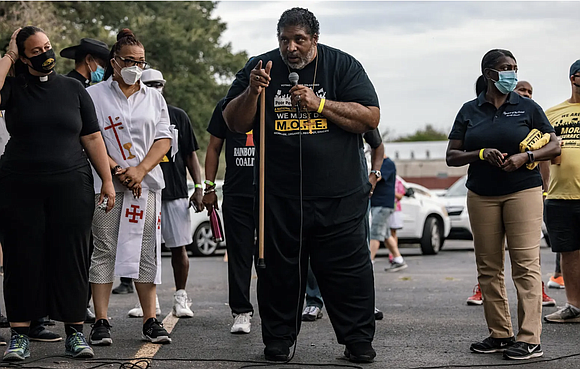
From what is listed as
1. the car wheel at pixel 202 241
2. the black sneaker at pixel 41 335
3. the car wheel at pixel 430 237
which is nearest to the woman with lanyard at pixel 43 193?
the black sneaker at pixel 41 335

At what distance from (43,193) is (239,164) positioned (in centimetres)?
201

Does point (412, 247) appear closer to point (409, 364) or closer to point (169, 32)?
point (169, 32)

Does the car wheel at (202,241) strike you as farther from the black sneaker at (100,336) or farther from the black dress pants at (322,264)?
the black dress pants at (322,264)

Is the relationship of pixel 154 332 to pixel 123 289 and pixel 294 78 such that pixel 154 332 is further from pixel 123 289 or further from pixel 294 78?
pixel 123 289

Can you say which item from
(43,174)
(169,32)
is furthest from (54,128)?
(169,32)

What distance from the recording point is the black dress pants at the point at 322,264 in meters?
6.02

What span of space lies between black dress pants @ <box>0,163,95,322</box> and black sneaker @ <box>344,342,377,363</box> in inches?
72.8

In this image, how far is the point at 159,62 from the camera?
103 feet

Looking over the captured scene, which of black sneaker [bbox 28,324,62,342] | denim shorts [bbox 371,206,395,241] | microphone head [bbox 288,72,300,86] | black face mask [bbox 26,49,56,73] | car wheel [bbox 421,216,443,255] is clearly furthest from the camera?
car wheel [bbox 421,216,443,255]

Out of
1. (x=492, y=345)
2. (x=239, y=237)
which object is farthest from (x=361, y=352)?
(x=239, y=237)

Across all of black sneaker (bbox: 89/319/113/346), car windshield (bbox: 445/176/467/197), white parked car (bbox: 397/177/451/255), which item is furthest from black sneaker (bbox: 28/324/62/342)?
car windshield (bbox: 445/176/467/197)

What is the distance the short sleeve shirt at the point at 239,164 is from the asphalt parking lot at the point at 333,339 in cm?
115

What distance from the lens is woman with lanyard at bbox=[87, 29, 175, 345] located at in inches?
263

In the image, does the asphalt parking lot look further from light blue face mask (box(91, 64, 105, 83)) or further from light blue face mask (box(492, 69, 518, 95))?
light blue face mask (box(91, 64, 105, 83))
